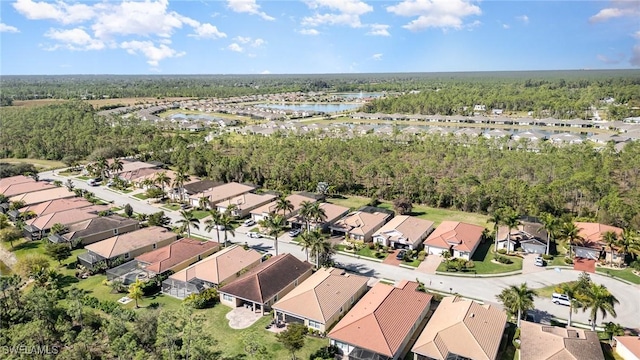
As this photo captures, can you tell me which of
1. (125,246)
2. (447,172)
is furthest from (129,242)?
(447,172)

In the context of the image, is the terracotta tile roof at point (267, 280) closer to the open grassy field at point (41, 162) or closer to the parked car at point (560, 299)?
the parked car at point (560, 299)

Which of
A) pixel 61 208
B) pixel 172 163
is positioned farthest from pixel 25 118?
pixel 61 208

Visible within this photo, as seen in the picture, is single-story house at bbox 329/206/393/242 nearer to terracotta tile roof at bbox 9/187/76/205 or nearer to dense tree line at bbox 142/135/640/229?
dense tree line at bbox 142/135/640/229

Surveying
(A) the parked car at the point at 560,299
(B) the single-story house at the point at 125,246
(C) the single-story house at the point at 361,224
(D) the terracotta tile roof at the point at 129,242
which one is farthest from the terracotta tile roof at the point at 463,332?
(D) the terracotta tile roof at the point at 129,242

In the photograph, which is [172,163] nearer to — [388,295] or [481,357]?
[388,295]

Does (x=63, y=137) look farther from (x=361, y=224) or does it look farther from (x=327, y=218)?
(x=361, y=224)

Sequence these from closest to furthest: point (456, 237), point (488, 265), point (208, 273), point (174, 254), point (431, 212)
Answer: point (208, 273) → point (174, 254) → point (488, 265) → point (456, 237) → point (431, 212)
